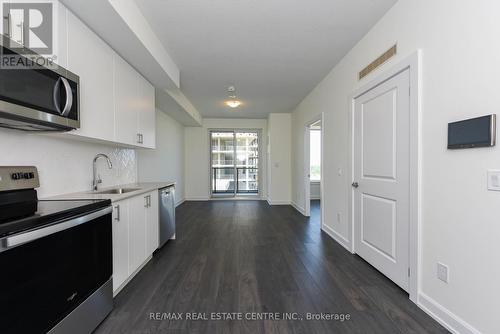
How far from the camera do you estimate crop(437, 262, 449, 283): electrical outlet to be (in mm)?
1619

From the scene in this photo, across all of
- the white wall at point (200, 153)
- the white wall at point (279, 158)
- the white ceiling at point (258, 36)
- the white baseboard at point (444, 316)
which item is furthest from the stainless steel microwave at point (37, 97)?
the white wall at point (200, 153)

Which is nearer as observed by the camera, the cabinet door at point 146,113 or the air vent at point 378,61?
the air vent at point 378,61

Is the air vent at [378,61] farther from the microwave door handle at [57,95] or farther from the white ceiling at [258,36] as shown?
the microwave door handle at [57,95]

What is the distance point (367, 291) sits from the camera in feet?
6.76

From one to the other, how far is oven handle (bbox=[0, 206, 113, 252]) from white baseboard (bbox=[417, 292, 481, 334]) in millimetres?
2583

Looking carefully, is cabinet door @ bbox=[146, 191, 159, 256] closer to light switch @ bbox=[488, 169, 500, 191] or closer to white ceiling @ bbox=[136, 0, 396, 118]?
white ceiling @ bbox=[136, 0, 396, 118]

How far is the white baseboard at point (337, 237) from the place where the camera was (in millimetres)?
3049

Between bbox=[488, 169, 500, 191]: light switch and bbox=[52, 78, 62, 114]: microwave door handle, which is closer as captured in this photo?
bbox=[488, 169, 500, 191]: light switch

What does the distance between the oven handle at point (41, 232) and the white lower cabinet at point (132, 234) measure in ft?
1.65

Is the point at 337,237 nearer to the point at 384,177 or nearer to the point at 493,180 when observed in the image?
the point at 384,177

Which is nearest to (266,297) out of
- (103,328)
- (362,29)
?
(103,328)

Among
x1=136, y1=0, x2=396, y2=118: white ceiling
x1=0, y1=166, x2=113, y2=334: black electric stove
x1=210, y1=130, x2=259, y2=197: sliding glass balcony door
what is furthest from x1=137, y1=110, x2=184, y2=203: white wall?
x1=0, y1=166, x2=113, y2=334: black electric stove

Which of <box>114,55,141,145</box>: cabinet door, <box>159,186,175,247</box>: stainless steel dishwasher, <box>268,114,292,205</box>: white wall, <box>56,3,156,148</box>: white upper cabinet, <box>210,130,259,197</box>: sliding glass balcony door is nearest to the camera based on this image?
<box>56,3,156,148</box>: white upper cabinet

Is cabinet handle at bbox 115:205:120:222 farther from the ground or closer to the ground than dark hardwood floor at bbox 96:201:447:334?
farther from the ground
